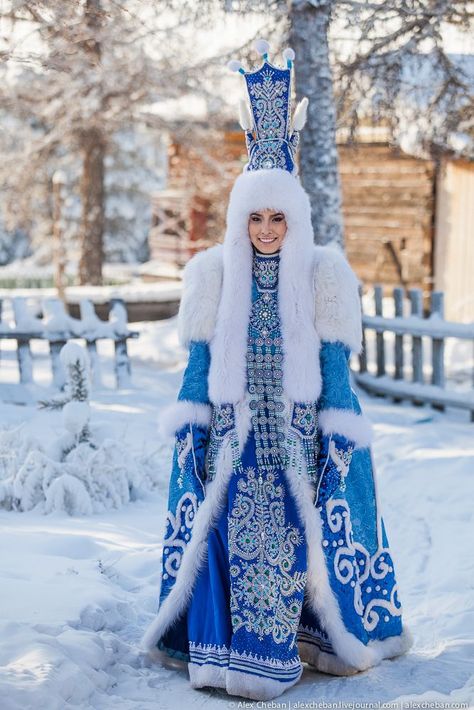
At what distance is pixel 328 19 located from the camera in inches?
351

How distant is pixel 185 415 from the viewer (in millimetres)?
A: 3777

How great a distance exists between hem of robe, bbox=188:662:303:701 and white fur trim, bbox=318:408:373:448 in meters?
0.94

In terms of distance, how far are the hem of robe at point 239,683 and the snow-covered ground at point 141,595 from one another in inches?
1.8

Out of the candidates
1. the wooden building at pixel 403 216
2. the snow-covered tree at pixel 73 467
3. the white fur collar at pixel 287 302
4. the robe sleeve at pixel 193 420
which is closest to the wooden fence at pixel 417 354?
the snow-covered tree at pixel 73 467

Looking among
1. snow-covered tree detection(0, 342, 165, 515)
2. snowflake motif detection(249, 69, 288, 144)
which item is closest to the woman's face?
snowflake motif detection(249, 69, 288, 144)

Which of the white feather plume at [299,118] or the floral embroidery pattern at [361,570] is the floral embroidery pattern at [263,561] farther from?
the white feather plume at [299,118]

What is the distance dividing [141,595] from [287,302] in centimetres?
166

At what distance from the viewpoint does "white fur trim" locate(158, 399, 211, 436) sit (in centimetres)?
378

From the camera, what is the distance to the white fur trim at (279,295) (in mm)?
3691

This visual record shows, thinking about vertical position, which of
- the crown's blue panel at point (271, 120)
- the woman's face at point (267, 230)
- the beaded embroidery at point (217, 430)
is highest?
the crown's blue panel at point (271, 120)

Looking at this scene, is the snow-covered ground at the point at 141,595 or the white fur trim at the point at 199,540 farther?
the white fur trim at the point at 199,540

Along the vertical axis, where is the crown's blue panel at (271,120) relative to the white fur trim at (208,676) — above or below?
above

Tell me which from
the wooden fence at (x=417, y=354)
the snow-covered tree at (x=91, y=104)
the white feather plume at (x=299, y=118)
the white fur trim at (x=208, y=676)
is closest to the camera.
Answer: the white fur trim at (x=208, y=676)

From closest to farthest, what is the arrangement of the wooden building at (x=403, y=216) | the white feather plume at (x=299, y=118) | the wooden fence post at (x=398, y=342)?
the white feather plume at (x=299, y=118) → the wooden fence post at (x=398, y=342) → the wooden building at (x=403, y=216)
